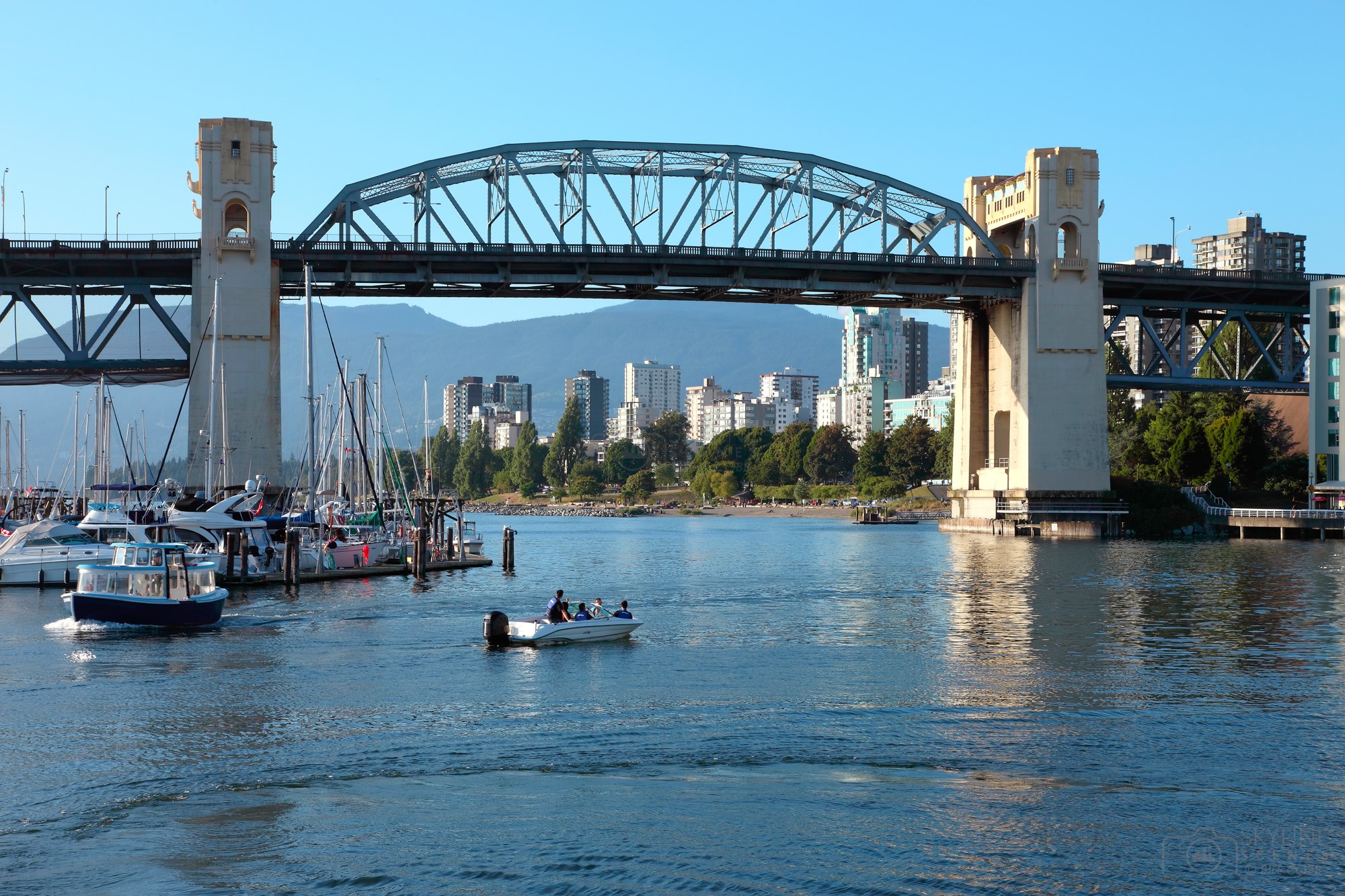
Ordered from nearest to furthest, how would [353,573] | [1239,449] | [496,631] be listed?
1. [496,631]
2. [353,573]
3. [1239,449]

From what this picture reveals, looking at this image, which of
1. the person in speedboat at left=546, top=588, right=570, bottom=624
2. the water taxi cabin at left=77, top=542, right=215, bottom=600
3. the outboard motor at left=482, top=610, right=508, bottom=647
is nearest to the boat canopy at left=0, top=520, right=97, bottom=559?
the water taxi cabin at left=77, top=542, right=215, bottom=600

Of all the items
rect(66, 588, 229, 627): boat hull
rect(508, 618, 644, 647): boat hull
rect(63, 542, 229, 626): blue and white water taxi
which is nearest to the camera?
rect(508, 618, 644, 647): boat hull

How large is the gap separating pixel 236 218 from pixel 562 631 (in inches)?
2024

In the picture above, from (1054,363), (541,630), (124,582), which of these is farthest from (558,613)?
(1054,363)

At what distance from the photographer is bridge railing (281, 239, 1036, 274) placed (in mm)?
85625

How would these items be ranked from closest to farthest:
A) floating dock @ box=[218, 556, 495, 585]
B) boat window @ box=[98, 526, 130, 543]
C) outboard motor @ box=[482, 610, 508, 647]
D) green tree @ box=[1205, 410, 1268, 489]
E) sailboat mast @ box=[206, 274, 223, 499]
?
outboard motor @ box=[482, 610, 508, 647] → floating dock @ box=[218, 556, 495, 585] → boat window @ box=[98, 526, 130, 543] → sailboat mast @ box=[206, 274, 223, 499] → green tree @ box=[1205, 410, 1268, 489]

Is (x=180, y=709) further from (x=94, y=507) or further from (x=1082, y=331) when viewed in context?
(x=1082, y=331)

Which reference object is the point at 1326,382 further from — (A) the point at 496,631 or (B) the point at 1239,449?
(A) the point at 496,631

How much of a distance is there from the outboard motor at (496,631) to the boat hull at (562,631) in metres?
0.27

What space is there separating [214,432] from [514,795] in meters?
59.0

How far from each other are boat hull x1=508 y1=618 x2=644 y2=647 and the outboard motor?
0.27 metres

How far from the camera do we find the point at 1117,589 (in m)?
61.3

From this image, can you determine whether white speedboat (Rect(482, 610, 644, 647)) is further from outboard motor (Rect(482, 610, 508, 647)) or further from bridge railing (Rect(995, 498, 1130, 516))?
bridge railing (Rect(995, 498, 1130, 516))

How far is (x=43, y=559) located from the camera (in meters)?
61.1
